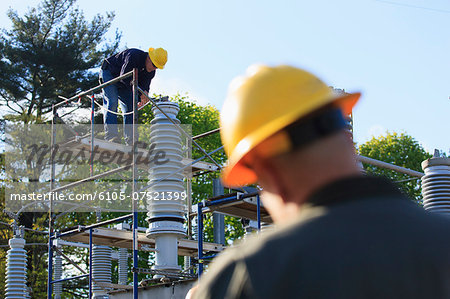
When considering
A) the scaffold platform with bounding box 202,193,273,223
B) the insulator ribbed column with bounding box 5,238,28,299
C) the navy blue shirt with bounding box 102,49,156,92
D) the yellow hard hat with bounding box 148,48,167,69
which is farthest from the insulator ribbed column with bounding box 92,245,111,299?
the yellow hard hat with bounding box 148,48,167,69

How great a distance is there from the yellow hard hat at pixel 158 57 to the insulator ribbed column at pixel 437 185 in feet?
17.6

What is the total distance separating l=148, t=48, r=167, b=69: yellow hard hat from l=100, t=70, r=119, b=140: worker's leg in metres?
1.03

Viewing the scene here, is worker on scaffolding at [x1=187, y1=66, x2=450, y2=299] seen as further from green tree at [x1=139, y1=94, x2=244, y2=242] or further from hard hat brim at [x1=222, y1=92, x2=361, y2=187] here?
green tree at [x1=139, y1=94, x2=244, y2=242]

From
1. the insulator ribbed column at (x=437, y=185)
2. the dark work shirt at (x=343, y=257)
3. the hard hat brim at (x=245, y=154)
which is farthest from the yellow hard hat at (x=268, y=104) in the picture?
the insulator ribbed column at (x=437, y=185)

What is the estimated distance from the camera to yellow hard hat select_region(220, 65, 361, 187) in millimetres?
1680

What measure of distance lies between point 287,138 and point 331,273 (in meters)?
0.36

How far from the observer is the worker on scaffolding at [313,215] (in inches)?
57.6

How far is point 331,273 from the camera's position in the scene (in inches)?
57.3

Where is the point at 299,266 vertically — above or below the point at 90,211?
below

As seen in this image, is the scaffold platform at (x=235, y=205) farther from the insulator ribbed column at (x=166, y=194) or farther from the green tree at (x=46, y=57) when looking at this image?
the green tree at (x=46, y=57)

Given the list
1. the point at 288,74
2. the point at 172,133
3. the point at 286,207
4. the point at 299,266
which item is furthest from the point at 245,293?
the point at 172,133

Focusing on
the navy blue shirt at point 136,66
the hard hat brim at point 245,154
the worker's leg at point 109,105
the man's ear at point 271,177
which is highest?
the navy blue shirt at point 136,66

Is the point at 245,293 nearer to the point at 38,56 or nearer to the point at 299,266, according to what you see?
the point at 299,266

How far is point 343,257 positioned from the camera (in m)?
1.47
